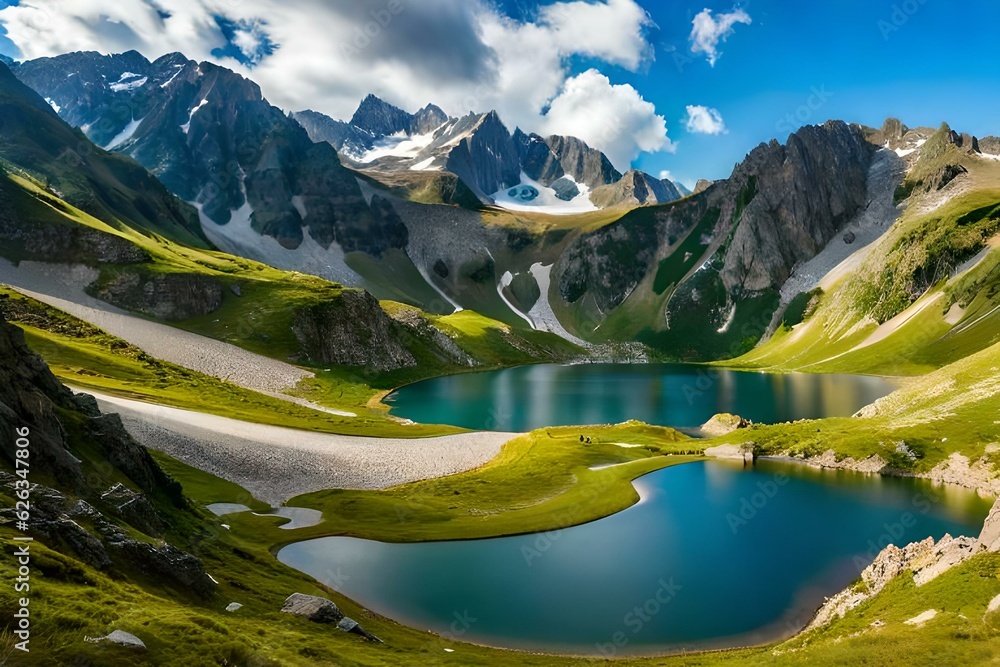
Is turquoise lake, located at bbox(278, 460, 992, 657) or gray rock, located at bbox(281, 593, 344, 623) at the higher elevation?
gray rock, located at bbox(281, 593, 344, 623)

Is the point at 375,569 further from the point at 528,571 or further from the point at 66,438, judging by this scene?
the point at 66,438

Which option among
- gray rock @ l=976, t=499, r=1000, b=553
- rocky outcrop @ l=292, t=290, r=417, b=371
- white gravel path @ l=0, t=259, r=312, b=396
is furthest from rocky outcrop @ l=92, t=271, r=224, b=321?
gray rock @ l=976, t=499, r=1000, b=553

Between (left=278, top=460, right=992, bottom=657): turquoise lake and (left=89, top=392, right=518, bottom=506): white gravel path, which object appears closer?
(left=278, top=460, right=992, bottom=657): turquoise lake

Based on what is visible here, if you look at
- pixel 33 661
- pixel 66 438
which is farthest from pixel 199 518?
pixel 33 661

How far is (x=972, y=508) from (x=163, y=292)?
571 ft

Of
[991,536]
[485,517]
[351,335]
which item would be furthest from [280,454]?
[351,335]

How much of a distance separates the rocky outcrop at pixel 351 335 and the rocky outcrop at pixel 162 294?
26742 mm

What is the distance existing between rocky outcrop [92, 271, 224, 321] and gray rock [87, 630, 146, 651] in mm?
162416

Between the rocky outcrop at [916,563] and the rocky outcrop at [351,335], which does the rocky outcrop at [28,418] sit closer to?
the rocky outcrop at [916,563]

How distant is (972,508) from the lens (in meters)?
53.4

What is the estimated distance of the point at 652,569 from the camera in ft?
131

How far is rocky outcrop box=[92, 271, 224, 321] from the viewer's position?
504ft

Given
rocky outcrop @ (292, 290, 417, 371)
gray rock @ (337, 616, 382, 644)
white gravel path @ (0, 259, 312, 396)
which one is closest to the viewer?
gray rock @ (337, 616, 382, 644)

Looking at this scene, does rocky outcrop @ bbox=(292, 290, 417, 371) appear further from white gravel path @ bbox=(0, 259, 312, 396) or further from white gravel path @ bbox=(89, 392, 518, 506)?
white gravel path @ bbox=(89, 392, 518, 506)
